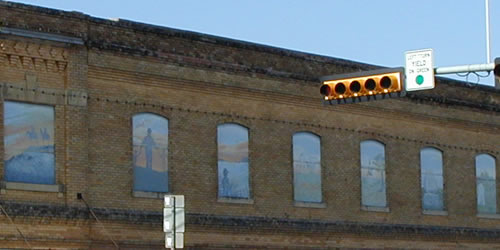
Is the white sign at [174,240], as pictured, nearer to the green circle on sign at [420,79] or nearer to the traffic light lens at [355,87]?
the traffic light lens at [355,87]

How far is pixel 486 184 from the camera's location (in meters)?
45.0

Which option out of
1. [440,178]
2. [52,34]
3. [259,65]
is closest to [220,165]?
[259,65]

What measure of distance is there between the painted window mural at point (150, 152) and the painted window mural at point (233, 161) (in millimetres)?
2079

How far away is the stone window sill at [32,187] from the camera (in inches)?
1180

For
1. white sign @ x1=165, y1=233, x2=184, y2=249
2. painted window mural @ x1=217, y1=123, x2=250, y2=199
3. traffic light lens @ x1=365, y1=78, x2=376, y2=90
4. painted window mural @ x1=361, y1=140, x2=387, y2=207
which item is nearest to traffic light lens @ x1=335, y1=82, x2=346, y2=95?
traffic light lens @ x1=365, y1=78, x2=376, y2=90

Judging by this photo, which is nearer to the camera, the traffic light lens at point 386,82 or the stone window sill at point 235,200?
the traffic light lens at point 386,82

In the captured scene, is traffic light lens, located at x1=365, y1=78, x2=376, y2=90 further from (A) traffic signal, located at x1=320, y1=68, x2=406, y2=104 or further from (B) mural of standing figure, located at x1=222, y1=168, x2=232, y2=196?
(B) mural of standing figure, located at x1=222, y1=168, x2=232, y2=196

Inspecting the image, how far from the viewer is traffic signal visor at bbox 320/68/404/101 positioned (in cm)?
2344

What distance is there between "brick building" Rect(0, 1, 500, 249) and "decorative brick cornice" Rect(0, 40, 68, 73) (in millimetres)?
37

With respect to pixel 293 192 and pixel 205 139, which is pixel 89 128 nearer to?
pixel 205 139

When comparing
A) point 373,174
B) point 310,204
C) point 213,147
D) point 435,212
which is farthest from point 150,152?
point 435,212

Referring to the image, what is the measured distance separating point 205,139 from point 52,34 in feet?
19.8

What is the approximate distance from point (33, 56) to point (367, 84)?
34.1ft

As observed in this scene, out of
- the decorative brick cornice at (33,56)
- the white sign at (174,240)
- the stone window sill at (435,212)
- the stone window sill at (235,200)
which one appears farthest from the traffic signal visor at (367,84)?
the stone window sill at (435,212)
